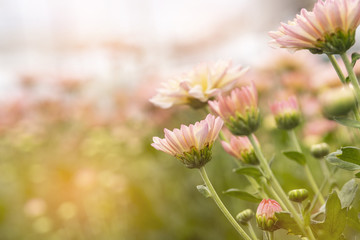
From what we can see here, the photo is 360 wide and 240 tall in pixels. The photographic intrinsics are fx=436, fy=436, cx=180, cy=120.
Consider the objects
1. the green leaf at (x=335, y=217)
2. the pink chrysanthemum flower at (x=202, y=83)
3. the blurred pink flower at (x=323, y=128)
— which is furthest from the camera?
the blurred pink flower at (x=323, y=128)

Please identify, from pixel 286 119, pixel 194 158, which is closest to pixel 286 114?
pixel 286 119

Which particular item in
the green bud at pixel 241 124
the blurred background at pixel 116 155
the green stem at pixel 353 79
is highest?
the green stem at pixel 353 79

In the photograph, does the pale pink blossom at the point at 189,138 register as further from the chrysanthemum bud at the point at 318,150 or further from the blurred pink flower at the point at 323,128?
the blurred pink flower at the point at 323,128

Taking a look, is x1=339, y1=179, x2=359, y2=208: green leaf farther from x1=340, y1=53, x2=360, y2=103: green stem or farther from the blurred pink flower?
the blurred pink flower

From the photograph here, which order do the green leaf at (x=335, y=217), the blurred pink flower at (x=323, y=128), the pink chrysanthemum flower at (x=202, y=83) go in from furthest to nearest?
1. the blurred pink flower at (x=323, y=128)
2. the pink chrysanthemum flower at (x=202, y=83)
3. the green leaf at (x=335, y=217)

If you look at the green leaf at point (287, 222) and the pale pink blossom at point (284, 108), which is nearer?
the green leaf at point (287, 222)

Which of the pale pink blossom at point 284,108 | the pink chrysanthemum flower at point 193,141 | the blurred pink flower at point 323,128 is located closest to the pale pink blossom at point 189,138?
the pink chrysanthemum flower at point 193,141

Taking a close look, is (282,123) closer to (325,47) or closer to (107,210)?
(325,47)

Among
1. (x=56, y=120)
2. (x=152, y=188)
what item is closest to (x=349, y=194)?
(x=152, y=188)
